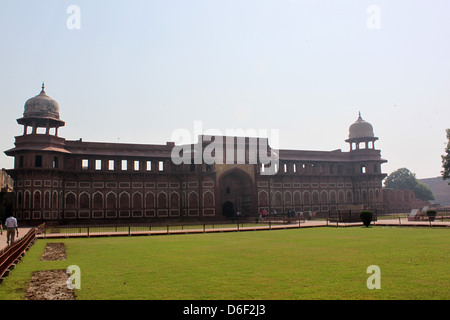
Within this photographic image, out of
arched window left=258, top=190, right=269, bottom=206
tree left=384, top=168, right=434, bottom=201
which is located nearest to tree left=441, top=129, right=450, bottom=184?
arched window left=258, top=190, right=269, bottom=206

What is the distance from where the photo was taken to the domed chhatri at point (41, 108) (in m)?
36.1

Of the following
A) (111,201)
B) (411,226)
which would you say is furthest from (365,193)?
(111,201)

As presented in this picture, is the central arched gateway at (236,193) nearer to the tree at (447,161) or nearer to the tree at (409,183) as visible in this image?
the tree at (447,161)

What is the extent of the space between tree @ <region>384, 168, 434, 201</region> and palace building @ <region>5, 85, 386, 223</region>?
121ft

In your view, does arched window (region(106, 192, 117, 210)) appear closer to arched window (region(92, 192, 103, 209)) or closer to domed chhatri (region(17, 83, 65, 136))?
arched window (region(92, 192, 103, 209))

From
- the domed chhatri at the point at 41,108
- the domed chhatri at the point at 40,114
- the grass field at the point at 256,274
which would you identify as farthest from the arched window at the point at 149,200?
the grass field at the point at 256,274

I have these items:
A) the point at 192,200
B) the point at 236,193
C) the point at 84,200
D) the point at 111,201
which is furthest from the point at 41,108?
the point at 236,193

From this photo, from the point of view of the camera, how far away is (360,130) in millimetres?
50281

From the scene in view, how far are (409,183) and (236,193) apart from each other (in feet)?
171

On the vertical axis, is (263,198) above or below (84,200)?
below

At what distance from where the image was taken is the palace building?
35.4 metres

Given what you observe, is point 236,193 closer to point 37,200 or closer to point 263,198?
point 263,198
